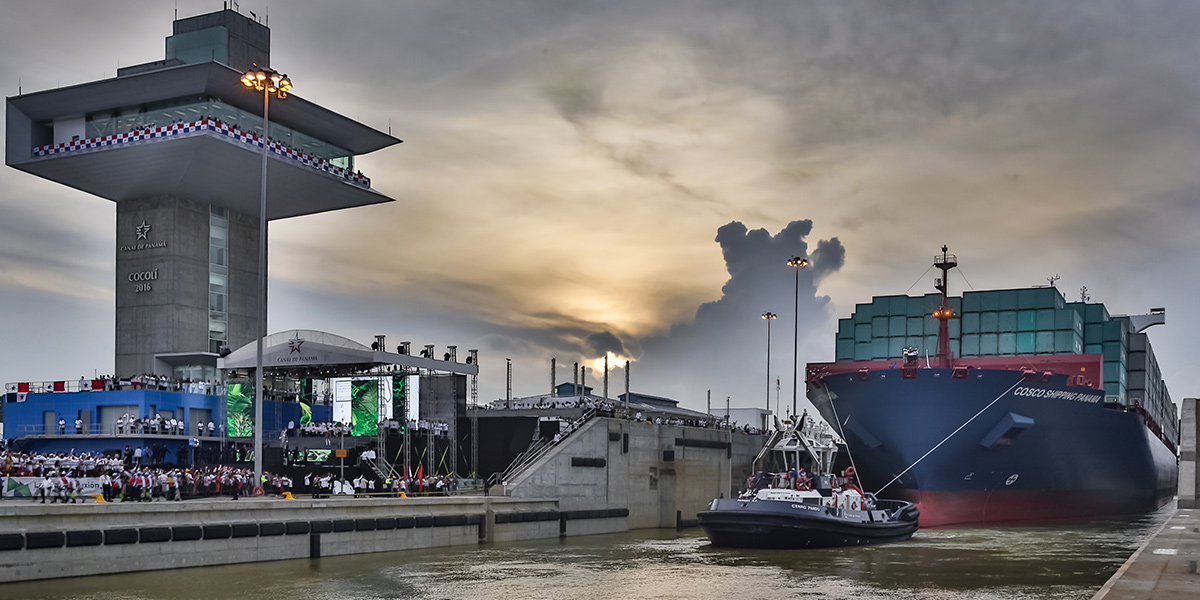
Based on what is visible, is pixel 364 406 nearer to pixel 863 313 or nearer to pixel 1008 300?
pixel 863 313

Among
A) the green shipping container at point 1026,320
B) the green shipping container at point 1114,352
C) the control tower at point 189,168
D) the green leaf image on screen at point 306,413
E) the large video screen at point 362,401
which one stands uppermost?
the control tower at point 189,168

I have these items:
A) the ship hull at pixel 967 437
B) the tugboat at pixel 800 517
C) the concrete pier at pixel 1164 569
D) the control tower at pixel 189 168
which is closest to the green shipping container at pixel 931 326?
the ship hull at pixel 967 437

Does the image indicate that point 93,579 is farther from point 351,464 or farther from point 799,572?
point 351,464

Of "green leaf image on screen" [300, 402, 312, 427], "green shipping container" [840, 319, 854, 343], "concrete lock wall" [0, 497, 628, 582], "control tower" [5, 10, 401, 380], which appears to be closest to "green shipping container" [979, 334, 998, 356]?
"green shipping container" [840, 319, 854, 343]

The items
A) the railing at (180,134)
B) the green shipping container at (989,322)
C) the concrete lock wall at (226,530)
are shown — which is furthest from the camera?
the green shipping container at (989,322)

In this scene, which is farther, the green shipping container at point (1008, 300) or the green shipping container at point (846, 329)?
the green shipping container at point (846, 329)

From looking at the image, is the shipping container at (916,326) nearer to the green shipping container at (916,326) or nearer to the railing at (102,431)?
the green shipping container at (916,326)

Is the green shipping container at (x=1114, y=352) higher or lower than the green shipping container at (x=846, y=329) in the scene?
lower

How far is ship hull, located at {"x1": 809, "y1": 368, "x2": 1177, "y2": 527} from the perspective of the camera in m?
57.2

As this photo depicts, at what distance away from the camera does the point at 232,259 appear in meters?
86.3

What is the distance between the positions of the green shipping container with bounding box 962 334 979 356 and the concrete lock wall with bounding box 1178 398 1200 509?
2651 cm

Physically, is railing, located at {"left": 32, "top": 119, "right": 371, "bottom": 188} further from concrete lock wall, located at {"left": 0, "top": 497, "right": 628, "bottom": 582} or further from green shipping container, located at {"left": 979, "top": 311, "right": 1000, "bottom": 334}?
green shipping container, located at {"left": 979, "top": 311, "right": 1000, "bottom": 334}

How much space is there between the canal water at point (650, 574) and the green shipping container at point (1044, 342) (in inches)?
1457

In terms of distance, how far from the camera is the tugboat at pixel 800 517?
4528 centimetres
